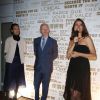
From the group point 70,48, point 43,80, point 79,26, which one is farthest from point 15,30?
point 79,26

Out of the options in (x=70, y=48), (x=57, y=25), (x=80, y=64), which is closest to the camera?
(x=80, y=64)

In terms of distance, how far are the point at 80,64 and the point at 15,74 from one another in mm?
1505

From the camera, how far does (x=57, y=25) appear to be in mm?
4676

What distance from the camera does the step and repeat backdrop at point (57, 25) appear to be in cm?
415

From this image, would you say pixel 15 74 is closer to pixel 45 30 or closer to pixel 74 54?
pixel 45 30

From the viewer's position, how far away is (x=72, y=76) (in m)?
4.13

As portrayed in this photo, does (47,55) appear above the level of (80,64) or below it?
above

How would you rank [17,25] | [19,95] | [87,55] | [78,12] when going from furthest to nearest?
[19,95] → [17,25] → [78,12] → [87,55]

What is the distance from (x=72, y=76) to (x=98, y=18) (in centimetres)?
110

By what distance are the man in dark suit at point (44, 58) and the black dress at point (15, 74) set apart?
450 mm

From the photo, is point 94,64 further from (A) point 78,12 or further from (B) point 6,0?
(B) point 6,0

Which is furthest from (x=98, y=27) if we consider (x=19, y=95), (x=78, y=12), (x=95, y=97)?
(x=19, y=95)

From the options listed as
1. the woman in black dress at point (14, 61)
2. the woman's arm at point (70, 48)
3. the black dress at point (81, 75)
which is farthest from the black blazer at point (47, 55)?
the black dress at point (81, 75)

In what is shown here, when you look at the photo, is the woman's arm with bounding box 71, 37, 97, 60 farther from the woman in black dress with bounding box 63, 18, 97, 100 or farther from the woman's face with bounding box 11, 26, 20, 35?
the woman's face with bounding box 11, 26, 20, 35
